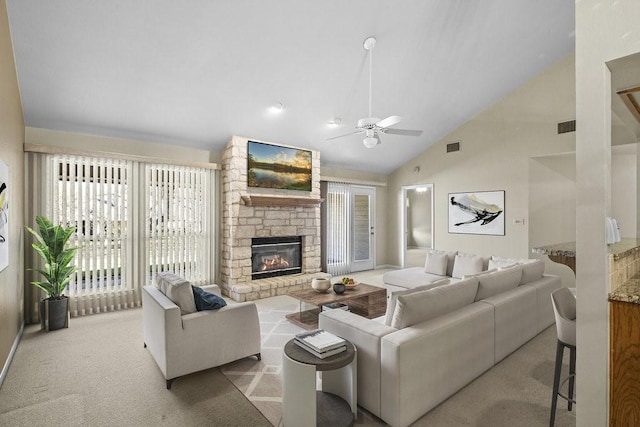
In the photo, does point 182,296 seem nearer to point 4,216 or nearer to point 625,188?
point 4,216

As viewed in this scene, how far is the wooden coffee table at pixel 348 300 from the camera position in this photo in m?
3.89

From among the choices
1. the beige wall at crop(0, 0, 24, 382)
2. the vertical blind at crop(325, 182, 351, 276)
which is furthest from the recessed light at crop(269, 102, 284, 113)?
the beige wall at crop(0, 0, 24, 382)

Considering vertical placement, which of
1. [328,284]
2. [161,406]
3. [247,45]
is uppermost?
[247,45]

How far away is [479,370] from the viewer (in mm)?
2691

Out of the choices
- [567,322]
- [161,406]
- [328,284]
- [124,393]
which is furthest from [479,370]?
[124,393]

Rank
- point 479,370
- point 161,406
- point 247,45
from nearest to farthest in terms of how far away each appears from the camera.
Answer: point 161,406 < point 479,370 < point 247,45

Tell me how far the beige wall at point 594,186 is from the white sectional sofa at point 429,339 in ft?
2.65

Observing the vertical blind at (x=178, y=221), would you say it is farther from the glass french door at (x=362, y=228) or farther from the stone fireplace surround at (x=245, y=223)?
the glass french door at (x=362, y=228)

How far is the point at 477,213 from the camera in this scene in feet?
22.4

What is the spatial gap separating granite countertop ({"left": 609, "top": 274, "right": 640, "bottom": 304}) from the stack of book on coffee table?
150cm

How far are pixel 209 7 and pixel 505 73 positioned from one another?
5156 mm

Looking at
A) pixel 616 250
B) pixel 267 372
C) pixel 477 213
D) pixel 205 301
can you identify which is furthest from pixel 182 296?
pixel 477 213

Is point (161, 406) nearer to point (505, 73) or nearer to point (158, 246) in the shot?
A: point (158, 246)

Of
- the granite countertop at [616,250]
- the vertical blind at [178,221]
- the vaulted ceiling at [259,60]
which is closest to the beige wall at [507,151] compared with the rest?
the vaulted ceiling at [259,60]
